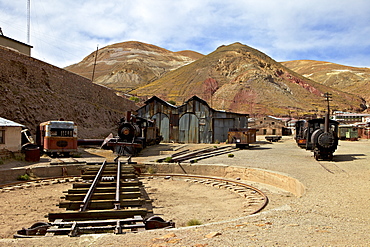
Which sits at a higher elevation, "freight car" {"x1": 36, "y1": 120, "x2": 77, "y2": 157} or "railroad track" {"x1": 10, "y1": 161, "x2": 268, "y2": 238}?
"freight car" {"x1": 36, "y1": 120, "x2": 77, "y2": 157}

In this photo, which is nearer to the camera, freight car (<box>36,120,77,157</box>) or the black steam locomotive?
freight car (<box>36,120,77,157</box>)

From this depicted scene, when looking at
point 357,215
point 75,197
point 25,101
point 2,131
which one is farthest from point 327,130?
point 25,101

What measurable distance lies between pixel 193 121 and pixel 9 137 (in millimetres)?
20105

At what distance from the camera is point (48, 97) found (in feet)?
104

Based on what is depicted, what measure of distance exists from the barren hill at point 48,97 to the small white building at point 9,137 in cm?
840

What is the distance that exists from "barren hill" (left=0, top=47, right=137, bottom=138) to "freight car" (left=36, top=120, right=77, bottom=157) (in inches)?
287

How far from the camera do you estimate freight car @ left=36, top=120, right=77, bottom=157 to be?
19.7 meters

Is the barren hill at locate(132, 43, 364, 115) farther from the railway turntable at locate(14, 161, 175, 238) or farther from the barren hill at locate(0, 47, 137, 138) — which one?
the railway turntable at locate(14, 161, 175, 238)

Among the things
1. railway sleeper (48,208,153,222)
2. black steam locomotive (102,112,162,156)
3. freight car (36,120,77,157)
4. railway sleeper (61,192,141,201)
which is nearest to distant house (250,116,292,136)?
black steam locomotive (102,112,162,156)

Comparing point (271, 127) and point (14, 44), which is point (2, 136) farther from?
point (271, 127)

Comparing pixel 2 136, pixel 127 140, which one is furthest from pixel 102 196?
pixel 127 140

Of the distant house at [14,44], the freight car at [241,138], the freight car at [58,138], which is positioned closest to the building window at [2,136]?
the freight car at [58,138]

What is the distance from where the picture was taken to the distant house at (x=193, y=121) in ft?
111

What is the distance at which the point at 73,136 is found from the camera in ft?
67.8
